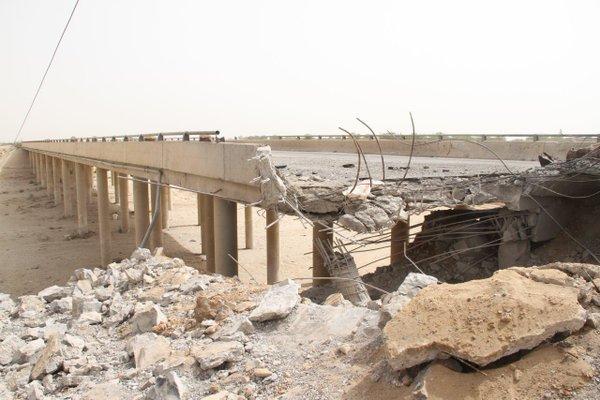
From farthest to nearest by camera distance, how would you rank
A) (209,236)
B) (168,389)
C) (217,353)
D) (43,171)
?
(43,171), (209,236), (217,353), (168,389)

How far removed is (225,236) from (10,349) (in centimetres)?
375

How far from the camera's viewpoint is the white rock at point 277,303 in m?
3.98

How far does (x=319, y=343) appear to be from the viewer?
11.9 feet

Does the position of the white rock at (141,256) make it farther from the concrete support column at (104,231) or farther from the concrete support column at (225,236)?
the concrete support column at (104,231)

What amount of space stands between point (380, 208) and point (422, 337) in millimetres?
3173

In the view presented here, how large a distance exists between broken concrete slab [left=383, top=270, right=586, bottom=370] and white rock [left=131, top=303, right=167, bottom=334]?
99.3 inches

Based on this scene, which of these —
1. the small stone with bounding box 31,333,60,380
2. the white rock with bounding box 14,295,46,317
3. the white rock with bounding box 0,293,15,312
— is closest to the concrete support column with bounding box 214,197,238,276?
the white rock with bounding box 14,295,46,317

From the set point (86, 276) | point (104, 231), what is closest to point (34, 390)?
point (86, 276)

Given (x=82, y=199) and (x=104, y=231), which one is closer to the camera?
(x=104, y=231)

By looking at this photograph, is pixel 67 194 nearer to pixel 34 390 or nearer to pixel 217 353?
pixel 34 390

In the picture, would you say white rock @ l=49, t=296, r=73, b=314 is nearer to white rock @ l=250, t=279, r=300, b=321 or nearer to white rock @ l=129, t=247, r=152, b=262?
white rock @ l=129, t=247, r=152, b=262

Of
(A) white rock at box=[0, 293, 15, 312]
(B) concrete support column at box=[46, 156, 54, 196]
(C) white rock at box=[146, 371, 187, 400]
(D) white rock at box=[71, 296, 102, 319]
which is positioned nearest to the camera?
(C) white rock at box=[146, 371, 187, 400]

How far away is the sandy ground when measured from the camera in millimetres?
13537

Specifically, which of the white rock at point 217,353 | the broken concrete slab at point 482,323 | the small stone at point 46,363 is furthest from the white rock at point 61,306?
the broken concrete slab at point 482,323
